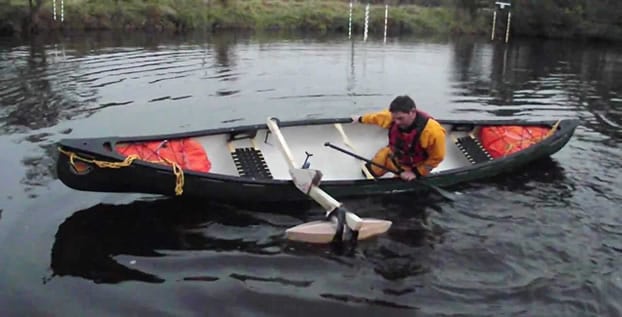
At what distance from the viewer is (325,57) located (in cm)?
2489

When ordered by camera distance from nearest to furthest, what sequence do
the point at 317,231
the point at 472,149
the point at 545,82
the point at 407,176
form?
the point at 317,231, the point at 407,176, the point at 472,149, the point at 545,82

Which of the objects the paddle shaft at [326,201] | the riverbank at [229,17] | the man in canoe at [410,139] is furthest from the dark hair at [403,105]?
the riverbank at [229,17]

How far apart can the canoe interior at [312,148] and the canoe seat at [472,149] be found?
1.3 inches

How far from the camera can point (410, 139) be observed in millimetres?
7930

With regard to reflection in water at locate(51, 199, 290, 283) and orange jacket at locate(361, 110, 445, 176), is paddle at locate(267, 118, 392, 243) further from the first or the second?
orange jacket at locate(361, 110, 445, 176)

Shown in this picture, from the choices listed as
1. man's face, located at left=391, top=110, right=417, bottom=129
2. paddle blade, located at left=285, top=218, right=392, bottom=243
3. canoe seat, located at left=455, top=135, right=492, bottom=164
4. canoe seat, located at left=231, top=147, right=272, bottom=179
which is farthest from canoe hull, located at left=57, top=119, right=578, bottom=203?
man's face, located at left=391, top=110, right=417, bottom=129

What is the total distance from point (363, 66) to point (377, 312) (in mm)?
17208

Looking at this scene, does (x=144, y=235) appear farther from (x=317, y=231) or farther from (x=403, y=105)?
(x=403, y=105)

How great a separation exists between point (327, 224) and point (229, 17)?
33377 mm

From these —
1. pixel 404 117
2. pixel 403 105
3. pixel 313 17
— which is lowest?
pixel 404 117

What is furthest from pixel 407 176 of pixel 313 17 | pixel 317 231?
pixel 313 17

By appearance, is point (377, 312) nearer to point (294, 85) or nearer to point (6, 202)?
point (6, 202)

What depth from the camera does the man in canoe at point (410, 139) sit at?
7.45 m

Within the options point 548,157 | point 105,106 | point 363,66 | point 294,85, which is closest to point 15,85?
point 105,106
